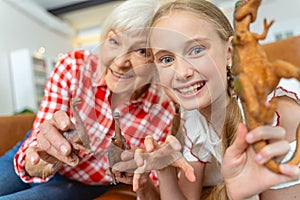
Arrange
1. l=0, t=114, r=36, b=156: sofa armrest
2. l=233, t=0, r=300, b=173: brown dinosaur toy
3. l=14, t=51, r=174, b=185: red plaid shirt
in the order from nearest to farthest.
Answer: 1. l=233, t=0, r=300, b=173: brown dinosaur toy
2. l=14, t=51, r=174, b=185: red plaid shirt
3. l=0, t=114, r=36, b=156: sofa armrest

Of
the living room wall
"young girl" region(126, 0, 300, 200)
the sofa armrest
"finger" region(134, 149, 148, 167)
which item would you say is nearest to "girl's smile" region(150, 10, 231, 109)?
"young girl" region(126, 0, 300, 200)

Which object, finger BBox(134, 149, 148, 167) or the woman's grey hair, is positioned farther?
the woman's grey hair

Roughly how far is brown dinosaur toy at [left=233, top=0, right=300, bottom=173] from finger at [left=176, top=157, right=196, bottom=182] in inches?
4.7

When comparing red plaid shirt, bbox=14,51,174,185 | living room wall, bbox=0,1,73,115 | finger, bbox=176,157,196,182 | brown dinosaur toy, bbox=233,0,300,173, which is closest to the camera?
brown dinosaur toy, bbox=233,0,300,173

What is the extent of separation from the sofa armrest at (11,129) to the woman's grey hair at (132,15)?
0.50 metres

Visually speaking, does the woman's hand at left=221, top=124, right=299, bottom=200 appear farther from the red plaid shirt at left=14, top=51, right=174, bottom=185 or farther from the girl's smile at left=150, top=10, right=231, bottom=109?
the red plaid shirt at left=14, top=51, right=174, bottom=185

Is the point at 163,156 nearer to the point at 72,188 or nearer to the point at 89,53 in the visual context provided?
the point at 72,188

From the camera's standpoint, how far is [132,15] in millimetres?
725

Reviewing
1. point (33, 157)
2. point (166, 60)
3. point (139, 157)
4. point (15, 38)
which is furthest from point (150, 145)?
point (15, 38)

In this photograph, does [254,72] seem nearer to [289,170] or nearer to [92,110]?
[289,170]

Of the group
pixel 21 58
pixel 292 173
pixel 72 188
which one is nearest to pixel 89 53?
pixel 72 188

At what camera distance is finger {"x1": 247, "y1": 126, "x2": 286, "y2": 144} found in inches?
12.5

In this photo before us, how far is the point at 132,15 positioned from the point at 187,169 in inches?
16.4

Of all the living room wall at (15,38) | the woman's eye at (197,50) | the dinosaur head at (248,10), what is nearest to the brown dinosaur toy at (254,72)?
the dinosaur head at (248,10)
